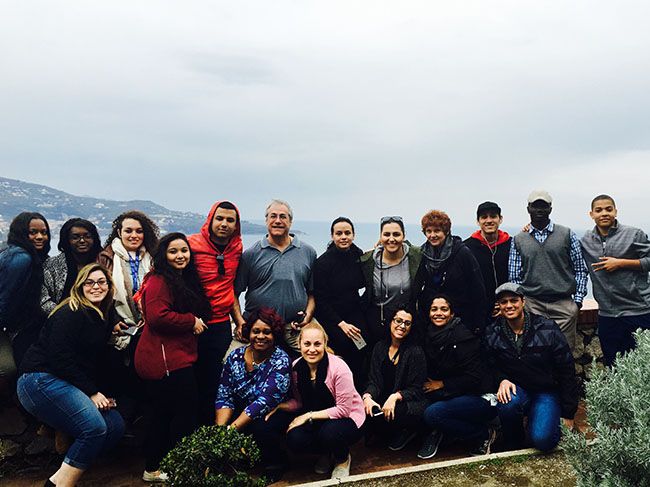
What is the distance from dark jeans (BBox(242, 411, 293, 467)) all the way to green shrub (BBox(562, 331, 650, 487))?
2365mm

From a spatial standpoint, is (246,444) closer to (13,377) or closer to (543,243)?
(13,377)

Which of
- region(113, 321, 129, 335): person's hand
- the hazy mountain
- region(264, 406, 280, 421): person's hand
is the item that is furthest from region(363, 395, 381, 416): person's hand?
the hazy mountain

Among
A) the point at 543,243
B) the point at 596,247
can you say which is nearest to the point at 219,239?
the point at 543,243

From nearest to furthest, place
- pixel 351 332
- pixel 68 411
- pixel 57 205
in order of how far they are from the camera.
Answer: pixel 68 411 < pixel 351 332 < pixel 57 205

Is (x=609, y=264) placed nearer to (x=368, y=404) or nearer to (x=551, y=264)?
(x=551, y=264)

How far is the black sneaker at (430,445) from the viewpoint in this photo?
14.8 ft

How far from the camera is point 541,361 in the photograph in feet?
14.8

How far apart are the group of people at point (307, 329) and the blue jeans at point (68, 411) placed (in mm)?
12

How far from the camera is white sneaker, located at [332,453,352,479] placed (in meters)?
4.10

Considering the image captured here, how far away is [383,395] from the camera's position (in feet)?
15.1

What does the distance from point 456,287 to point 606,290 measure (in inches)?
67.8

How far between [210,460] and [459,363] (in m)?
2.57

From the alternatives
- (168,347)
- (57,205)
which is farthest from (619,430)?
(57,205)

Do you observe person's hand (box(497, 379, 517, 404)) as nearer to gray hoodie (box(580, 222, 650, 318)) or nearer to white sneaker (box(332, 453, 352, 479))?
gray hoodie (box(580, 222, 650, 318))
